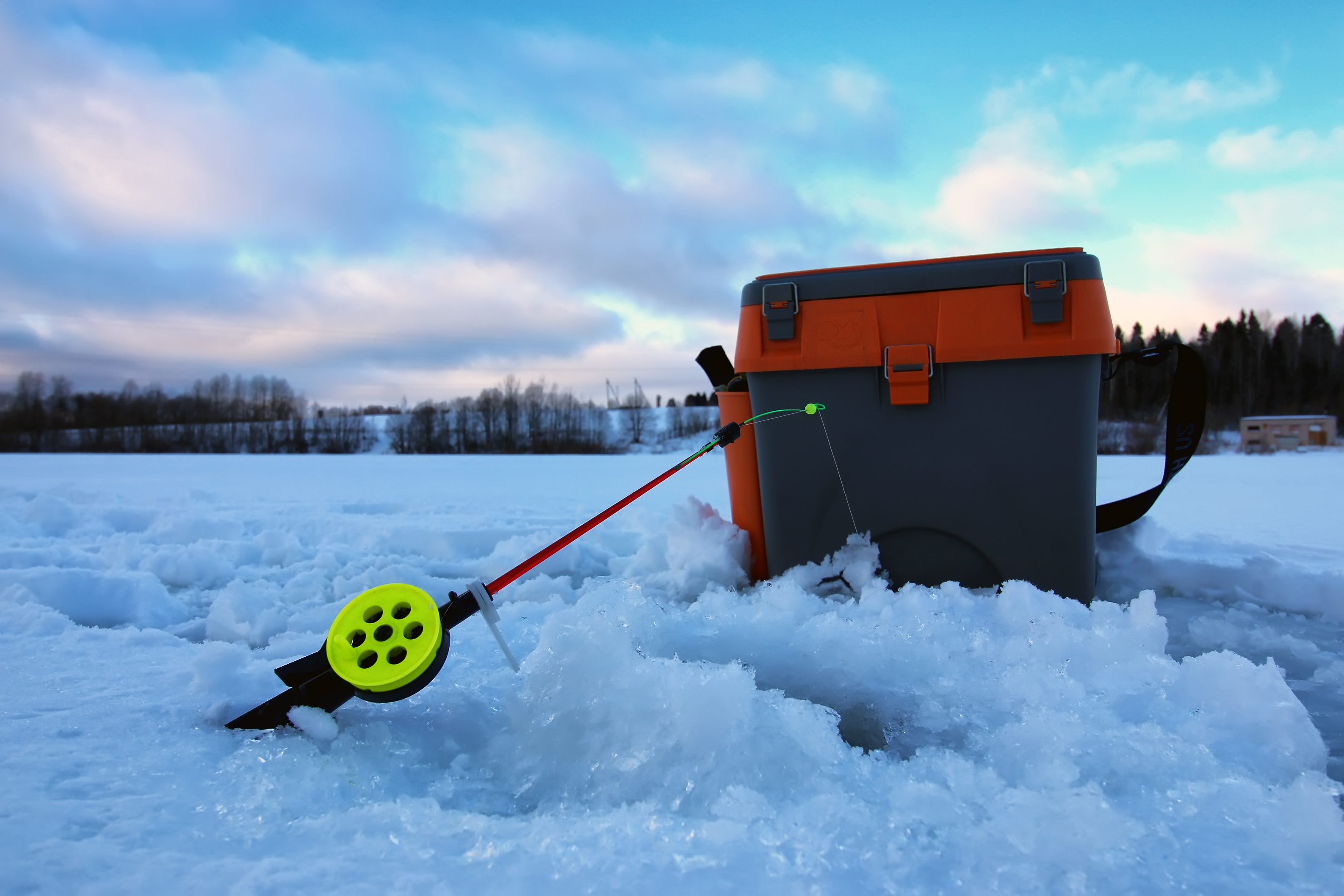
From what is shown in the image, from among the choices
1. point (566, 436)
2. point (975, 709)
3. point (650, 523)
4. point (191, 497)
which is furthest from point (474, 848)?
point (566, 436)

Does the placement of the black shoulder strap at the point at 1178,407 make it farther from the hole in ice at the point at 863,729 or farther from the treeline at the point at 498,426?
the treeline at the point at 498,426

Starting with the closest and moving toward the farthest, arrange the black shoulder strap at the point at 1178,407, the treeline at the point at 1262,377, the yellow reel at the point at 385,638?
the yellow reel at the point at 385,638 → the black shoulder strap at the point at 1178,407 → the treeline at the point at 1262,377

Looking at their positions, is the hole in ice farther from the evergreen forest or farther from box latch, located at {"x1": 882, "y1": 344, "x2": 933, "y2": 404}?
the evergreen forest

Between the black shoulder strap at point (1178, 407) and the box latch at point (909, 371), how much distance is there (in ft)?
2.17

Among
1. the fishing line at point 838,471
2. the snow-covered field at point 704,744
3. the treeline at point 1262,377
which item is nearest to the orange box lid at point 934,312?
the fishing line at point 838,471

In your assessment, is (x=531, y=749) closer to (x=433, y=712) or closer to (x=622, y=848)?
(x=433, y=712)

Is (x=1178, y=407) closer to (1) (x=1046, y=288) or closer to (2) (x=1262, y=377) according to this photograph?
(1) (x=1046, y=288)

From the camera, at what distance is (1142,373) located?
40.2m

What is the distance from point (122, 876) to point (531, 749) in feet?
2.02

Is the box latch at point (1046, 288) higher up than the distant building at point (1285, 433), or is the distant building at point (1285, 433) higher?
the box latch at point (1046, 288)

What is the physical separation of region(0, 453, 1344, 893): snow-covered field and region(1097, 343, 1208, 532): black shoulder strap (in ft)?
1.59

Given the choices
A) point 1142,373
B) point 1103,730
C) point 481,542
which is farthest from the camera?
point 1142,373

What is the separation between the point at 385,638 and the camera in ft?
4.28

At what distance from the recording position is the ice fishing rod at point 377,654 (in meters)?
1.24
